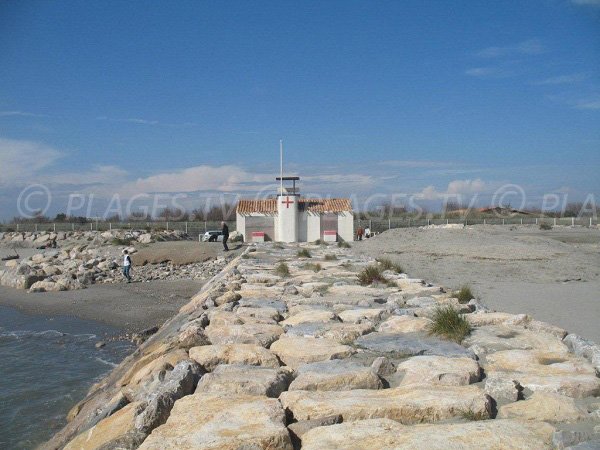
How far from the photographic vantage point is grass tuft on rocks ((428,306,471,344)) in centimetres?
476

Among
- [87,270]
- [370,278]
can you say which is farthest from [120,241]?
[370,278]

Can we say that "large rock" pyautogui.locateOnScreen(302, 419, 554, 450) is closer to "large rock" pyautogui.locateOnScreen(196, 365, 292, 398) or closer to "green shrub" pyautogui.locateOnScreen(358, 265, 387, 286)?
"large rock" pyautogui.locateOnScreen(196, 365, 292, 398)

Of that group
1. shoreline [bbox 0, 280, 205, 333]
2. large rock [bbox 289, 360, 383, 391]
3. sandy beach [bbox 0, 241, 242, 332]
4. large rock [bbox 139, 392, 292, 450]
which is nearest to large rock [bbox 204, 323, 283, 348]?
large rock [bbox 289, 360, 383, 391]

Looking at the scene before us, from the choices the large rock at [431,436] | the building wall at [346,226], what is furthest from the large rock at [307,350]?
the building wall at [346,226]

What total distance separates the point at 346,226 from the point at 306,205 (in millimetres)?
2253

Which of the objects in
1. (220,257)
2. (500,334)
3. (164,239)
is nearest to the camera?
(500,334)

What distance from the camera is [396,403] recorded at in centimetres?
303

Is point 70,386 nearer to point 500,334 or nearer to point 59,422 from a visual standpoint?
point 59,422

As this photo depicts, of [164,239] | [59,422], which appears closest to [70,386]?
[59,422]

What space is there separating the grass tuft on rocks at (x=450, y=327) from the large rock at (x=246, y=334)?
54.9 inches

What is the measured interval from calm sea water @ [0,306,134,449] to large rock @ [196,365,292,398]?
2870 mm

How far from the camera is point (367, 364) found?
4000 millimetres

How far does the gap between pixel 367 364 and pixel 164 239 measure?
29.1 metres

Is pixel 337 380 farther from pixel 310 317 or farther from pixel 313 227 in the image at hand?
pixel 313 227
